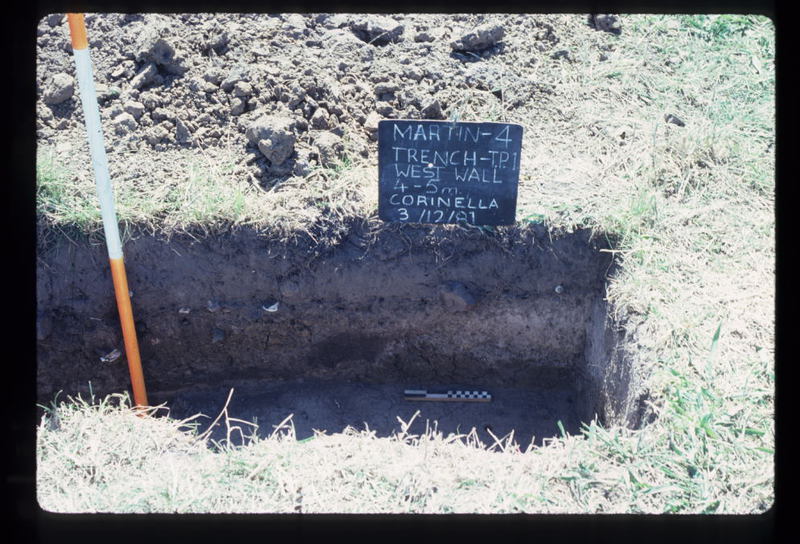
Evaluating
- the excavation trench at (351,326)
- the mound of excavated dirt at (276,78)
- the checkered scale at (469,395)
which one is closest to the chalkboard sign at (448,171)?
the excavation trench at (351,326)

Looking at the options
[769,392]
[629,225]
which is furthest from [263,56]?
[769,392]

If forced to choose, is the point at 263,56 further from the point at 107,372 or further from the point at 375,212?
the point at 107,372

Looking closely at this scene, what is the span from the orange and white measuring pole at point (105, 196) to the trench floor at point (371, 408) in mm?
373

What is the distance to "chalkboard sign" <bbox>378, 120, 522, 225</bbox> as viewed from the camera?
3121mm

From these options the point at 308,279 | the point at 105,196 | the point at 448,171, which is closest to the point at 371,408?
the point at 308,279

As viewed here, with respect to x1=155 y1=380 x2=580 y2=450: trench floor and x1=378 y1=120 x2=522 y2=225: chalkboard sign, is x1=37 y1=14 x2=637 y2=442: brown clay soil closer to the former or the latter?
x1=155 y1=380 x2=580 y2=450: trench floor

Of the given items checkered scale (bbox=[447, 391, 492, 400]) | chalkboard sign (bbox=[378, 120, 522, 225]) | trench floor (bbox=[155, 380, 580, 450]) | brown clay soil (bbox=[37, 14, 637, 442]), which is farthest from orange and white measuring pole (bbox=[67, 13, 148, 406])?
checkered scale (bbox=[447, 391, 492, 400])

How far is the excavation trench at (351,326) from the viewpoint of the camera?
342cm

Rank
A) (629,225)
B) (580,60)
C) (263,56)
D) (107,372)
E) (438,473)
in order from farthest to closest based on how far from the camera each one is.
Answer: (580,60) < (263,56) < (107,372) < (629,225) < (438,473)

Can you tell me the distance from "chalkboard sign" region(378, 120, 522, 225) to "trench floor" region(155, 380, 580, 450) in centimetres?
92

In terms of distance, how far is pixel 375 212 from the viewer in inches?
137

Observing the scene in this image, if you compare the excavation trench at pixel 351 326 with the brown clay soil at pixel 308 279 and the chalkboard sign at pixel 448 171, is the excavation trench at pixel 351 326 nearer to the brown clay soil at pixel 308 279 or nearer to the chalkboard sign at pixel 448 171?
the brown clay soil at pixel 308 279

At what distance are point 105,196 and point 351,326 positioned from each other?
4.07 ft

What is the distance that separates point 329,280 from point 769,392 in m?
1.87
